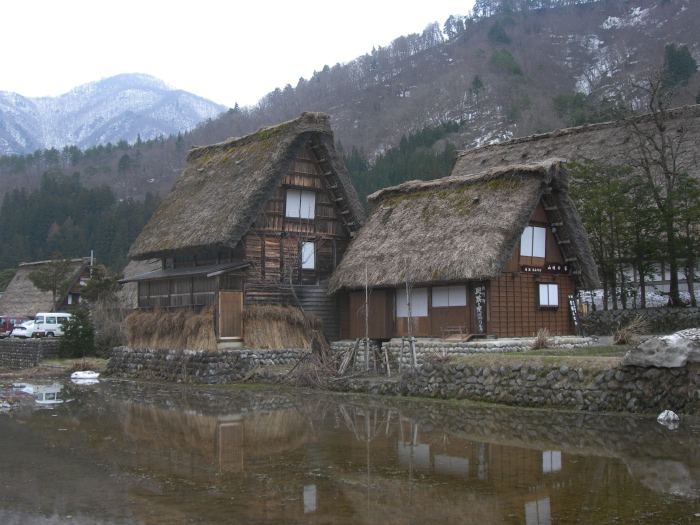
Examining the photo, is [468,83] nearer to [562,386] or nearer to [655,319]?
[655,319]

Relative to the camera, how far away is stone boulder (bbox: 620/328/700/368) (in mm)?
13305

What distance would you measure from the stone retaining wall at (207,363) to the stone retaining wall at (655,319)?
1317 cm

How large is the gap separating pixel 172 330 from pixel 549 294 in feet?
44.4

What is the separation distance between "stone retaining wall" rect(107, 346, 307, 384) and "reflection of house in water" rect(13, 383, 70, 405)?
132 inches

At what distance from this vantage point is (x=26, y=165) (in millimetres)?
119125

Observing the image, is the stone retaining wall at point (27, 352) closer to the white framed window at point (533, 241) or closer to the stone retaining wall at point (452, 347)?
the stone retaining wall at point (452, 347)

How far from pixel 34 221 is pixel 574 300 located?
69.5 m

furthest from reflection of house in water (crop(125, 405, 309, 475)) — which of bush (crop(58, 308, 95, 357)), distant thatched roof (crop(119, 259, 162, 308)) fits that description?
distant thatched roof (crop(119, 259, 162, 308))

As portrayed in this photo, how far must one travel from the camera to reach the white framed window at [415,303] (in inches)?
907

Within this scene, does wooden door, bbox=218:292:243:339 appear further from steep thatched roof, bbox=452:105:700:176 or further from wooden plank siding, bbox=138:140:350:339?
steep thatched roof, bbox=452:105:700:176

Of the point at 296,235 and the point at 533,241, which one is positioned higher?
the point at 296,235

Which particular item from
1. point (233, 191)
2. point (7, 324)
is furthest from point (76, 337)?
point (233, 191)

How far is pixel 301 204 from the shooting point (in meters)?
27.0

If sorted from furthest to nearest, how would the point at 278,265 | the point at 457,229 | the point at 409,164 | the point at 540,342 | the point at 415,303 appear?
the point at 409,164 < the point at 278,265 < the point at 415,303 < the point at 457,229 < the point at 540,342
